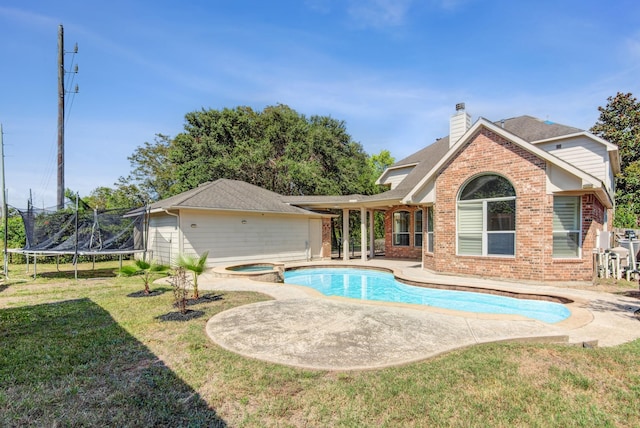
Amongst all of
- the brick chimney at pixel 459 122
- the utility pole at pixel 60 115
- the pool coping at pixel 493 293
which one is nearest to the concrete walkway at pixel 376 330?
the pool coping at pixel 493 293

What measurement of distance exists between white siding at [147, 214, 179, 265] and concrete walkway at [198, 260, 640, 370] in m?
8.15

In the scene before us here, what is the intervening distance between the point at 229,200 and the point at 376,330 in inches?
464

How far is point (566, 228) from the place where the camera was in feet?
32.4

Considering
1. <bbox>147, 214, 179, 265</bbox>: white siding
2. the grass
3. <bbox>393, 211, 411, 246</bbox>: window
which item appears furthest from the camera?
<bbox>393, 211, 411, 246</bbox>: window

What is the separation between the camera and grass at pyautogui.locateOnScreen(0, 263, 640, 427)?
2904mm

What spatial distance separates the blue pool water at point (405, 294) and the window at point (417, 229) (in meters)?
4.37

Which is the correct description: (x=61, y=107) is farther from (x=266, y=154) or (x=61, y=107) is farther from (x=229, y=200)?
(x=266, y=154)

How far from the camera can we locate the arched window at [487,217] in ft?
34.0

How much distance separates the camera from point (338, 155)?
2783cm

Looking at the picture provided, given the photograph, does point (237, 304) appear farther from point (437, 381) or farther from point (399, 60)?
point (399, 60)

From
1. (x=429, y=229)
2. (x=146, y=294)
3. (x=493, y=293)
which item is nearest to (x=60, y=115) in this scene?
(x=146, y=294)

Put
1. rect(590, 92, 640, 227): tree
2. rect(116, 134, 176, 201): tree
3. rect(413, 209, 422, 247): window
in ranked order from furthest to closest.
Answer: rect(116, 134, 176, 201): tree, rect(590, 92, 640, 227): tree, rect(413, 209, 422, 247): window

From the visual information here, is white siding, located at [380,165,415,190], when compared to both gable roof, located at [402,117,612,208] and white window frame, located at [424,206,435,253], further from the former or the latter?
gable roof, located at [402,117,612,208]

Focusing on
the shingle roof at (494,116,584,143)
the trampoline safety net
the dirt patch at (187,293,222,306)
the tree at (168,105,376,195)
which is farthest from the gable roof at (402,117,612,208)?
the tree at (168,105,376,195)
